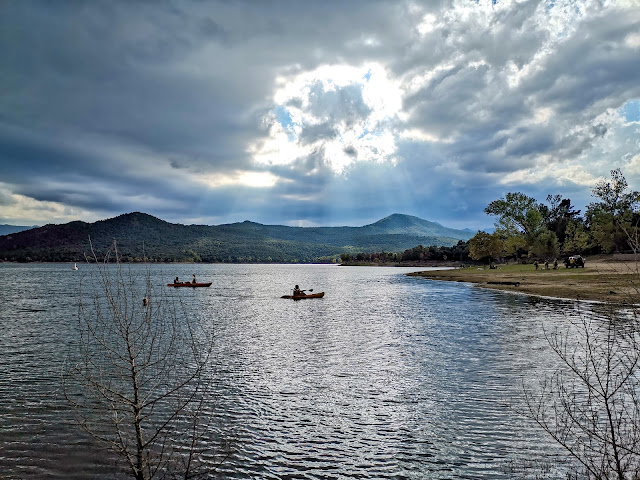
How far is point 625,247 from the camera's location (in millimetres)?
108688

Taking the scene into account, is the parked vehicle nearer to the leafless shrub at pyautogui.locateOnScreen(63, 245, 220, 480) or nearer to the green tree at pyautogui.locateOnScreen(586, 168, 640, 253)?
the green tree at pyautogui.locateOnScreen(586, 168, 640, 253)

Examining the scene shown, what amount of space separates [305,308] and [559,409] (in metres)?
43.1

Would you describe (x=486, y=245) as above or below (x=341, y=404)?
above

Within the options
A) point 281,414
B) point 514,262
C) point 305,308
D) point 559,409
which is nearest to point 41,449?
point 281,414

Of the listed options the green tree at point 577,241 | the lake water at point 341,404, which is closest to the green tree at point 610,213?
the green tree at point 577,241

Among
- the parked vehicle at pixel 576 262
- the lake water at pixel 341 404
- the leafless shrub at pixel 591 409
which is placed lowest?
the lake water at pixel 341 404

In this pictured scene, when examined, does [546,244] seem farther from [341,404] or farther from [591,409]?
[591,409]

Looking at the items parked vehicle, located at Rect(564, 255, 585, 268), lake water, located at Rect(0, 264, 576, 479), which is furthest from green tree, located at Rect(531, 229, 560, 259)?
lake water, located at Rect(0, 264, 576, 479)

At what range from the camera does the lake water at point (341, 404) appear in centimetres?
1259

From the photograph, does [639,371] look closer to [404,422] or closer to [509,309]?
[404,422]

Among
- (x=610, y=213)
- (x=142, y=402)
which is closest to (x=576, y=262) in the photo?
(x=610, y=213)

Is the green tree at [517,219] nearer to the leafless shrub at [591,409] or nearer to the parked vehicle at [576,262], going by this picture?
the parked vehicle at [576,262]

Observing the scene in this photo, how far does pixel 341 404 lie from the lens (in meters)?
17.9

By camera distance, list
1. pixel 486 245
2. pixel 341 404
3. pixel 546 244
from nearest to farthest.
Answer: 1. pixel 341 404
2. pixel 546 244
3. pixel 486 245
